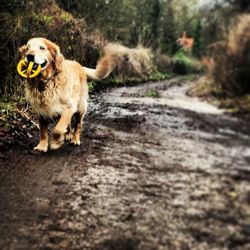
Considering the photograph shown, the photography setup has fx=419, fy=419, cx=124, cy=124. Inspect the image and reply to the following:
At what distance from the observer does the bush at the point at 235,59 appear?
442cm

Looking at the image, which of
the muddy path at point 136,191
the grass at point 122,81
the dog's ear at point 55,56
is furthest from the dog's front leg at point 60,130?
the grass at point 122,81

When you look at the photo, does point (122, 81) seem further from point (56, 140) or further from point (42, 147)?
point (56, 140)

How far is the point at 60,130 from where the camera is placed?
16.0 ft

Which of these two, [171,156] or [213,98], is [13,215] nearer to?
[171,156]

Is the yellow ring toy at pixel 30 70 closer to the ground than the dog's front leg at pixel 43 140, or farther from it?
farther from it

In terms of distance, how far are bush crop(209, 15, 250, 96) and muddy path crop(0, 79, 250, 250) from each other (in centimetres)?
43

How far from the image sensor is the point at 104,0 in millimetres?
16938

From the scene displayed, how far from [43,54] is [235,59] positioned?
7.08 ft

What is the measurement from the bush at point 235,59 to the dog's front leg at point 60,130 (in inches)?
75.7

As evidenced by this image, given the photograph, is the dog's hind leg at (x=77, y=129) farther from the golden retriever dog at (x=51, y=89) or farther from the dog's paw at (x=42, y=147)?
the dog's paw at (x=42, y=147)

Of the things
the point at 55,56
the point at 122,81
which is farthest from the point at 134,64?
the point at 55,56

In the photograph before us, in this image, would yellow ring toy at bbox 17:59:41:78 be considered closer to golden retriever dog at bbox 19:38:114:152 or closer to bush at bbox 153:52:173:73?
golden retriever dog at bbox 19:38:114:152

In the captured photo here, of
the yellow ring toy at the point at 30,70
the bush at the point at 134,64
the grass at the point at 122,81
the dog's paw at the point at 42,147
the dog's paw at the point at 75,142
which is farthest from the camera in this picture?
the bush at the point at 134,64

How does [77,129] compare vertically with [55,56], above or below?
below
